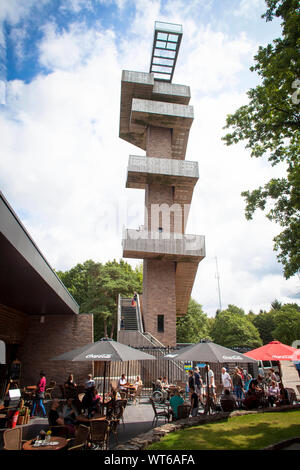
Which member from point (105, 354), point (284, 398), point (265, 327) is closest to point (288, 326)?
point (265, 327)

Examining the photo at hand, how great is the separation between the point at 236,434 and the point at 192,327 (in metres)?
43.8

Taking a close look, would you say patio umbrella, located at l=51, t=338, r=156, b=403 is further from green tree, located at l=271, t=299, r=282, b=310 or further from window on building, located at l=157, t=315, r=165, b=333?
green tree, located at l=271, t=299, r=282, b=310

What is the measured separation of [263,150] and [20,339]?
16164mm

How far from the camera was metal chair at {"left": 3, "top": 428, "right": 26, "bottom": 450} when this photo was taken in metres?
5.80

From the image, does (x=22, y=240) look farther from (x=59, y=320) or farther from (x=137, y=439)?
(x=59, y=320)

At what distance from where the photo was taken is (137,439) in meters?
7.11

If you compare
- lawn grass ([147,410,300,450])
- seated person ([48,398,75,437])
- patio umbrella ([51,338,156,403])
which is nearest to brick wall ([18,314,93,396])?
patio umbrella ([51,338,156,403])

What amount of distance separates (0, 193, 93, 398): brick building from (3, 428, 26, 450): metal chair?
12.5 feet

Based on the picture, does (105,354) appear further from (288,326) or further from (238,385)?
(288,326)

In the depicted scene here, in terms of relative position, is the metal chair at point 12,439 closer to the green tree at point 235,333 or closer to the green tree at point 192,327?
the green tree at point 192,327
